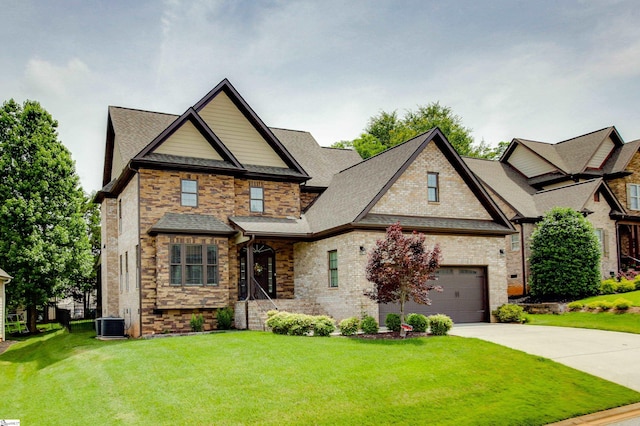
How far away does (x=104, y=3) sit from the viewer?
14.4 m

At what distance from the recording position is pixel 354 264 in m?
21.1

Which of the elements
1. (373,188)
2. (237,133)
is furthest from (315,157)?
(373,188)

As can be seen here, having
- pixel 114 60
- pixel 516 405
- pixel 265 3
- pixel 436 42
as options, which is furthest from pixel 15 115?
pixel 516 405

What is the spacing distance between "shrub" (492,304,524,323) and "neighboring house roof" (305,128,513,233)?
3.23m

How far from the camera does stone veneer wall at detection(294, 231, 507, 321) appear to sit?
21.0 metres

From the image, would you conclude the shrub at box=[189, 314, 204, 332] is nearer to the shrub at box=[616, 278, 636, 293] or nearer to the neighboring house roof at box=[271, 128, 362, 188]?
the neighboring house roof at box=[271, 128, 362, 188]

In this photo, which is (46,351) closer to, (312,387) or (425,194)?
(312,387)

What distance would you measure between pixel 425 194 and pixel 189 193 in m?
9.43

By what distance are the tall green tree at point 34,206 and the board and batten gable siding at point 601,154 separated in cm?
3084

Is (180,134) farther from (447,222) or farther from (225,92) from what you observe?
(447,222)

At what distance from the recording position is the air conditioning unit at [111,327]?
22.9 m

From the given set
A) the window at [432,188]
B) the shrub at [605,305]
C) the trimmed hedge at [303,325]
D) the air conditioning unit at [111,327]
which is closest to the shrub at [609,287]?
the shrub at [605,305]

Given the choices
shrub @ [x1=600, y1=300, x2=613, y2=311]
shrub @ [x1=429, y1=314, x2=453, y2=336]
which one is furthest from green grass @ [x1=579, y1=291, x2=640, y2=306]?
shrub @ [x1=429, y1=314, x2=453, y2=336]

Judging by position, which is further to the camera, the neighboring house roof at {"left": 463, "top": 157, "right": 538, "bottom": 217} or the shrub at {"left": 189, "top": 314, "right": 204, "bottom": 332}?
the neighboring house roof at {"left": 463, "top": 157, "right": 538, "bottom": 217}
